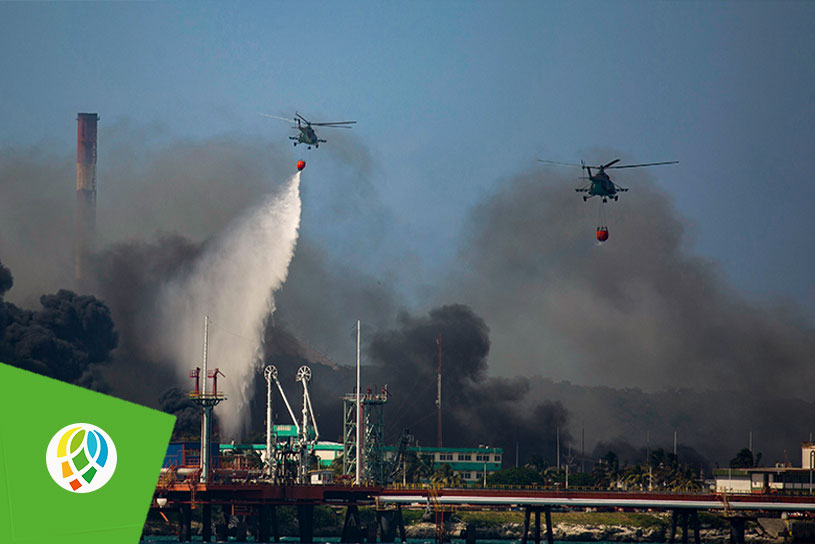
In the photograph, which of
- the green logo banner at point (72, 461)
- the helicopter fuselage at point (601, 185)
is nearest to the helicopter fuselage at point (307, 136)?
the helicopter fuselage at point (601, 185)

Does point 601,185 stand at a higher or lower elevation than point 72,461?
higher

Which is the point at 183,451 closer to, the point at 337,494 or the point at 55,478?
the point at 337,494

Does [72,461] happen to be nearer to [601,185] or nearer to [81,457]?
[81,457]

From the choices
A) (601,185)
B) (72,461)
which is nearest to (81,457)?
(72,461)

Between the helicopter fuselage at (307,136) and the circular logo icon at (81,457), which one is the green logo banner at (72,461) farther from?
the helicopter fuselage at (307,136)

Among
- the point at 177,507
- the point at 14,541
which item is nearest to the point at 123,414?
the point at 14,541

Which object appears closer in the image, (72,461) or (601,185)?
(72,461)

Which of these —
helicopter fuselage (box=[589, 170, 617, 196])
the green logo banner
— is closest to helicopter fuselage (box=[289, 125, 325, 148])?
helicopter fuselage (box=[589, 170, 617, 196])
